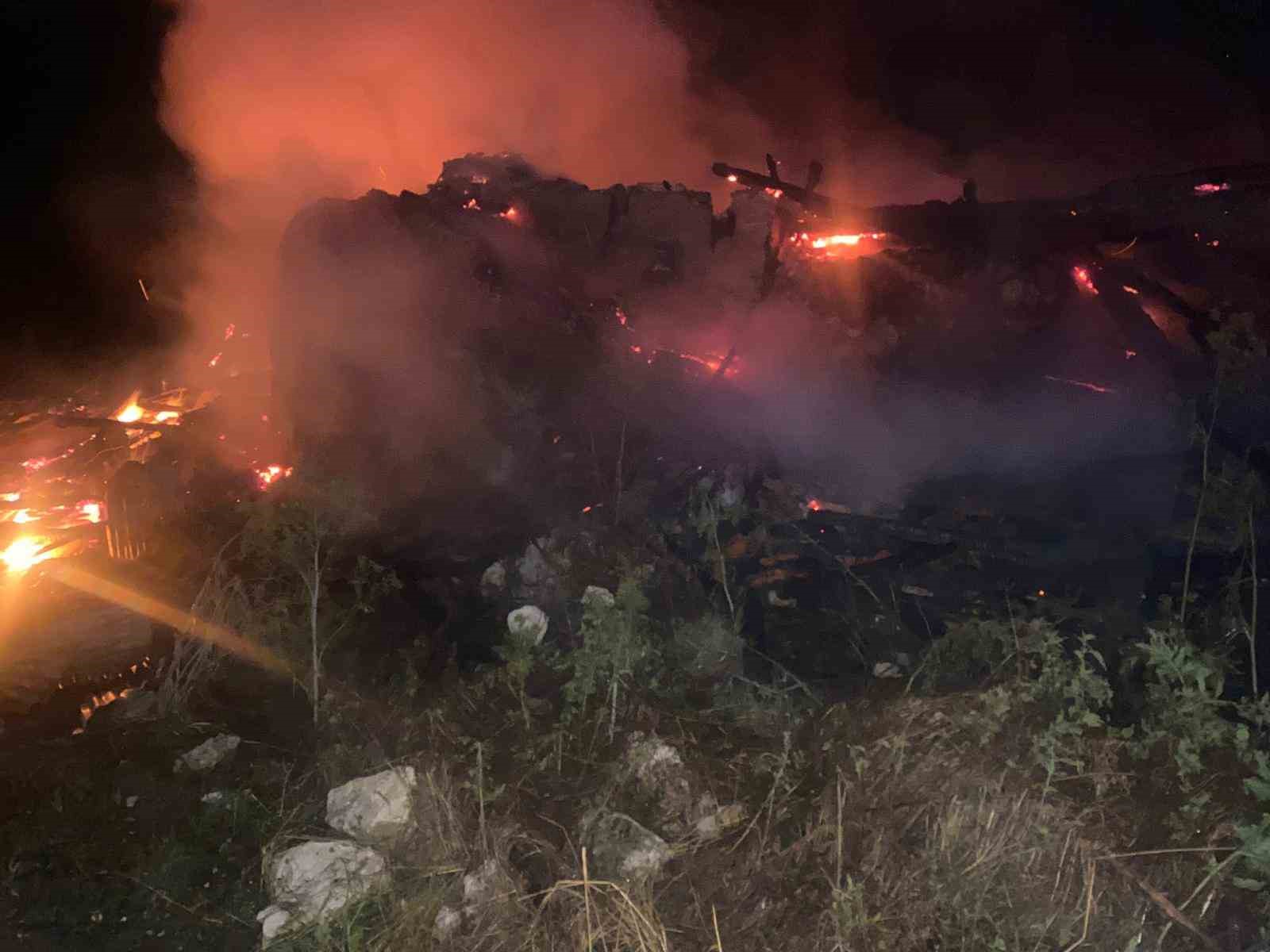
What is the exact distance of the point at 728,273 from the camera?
Answer: 7.46m

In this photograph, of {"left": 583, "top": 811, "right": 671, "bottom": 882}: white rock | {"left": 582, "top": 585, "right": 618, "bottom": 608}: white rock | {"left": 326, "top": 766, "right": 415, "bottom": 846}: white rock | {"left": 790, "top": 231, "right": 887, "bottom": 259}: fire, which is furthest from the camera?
{"left": 790, "top": 231, "right": 887, "bottom": 259}: fire

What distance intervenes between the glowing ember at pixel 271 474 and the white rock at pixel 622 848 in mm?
4671

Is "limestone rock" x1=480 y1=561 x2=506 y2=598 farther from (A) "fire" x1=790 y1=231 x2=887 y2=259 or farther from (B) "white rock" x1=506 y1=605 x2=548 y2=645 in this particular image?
(A) "fire" x1=790 y1=231 x2=887 y2=259

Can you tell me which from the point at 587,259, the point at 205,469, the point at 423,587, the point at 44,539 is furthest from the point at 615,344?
the point at 44,539

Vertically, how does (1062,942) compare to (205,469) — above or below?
above

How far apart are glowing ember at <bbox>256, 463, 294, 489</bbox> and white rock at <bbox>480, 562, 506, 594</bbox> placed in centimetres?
244

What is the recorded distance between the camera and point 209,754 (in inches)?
155

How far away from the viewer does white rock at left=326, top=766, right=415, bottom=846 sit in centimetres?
333

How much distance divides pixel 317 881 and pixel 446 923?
0.60 m

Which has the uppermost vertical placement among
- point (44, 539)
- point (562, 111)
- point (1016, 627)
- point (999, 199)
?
point (562, 111)

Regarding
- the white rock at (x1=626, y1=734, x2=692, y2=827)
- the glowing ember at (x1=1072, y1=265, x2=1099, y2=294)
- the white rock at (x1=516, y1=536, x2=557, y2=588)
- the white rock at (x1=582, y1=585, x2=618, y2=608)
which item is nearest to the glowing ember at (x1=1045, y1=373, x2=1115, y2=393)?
the glowing ember at (x1=1072, y1=265, x2=1099, y2=294)

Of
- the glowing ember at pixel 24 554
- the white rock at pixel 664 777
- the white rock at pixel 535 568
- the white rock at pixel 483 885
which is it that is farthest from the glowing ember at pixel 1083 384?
the glowing ember at pixel 24 554

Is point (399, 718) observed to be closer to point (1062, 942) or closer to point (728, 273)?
point (1062, 942)

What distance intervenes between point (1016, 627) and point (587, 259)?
212 inches
